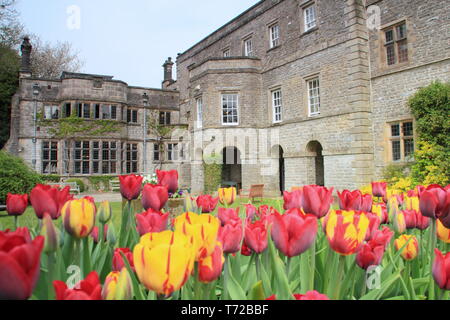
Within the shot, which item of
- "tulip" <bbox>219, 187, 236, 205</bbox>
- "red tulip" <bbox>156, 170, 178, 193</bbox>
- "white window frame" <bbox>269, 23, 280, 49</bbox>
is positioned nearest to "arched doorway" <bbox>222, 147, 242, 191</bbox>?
"white window frame" <bbox>269, 23, 280, 49</bbox>

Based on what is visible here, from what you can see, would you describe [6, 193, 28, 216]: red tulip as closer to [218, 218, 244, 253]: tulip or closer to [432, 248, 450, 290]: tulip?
[218, 218, 244, 253]: tulip

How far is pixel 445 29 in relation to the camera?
11602 mm

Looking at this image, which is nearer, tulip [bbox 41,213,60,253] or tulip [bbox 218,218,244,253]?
tulip [bbox 41,213,60,253]

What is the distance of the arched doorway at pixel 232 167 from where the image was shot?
21.2 metres

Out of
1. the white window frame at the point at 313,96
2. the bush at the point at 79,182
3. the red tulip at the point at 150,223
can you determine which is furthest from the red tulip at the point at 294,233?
the bush at the point at 79,182

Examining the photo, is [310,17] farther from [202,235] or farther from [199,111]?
[202,235]

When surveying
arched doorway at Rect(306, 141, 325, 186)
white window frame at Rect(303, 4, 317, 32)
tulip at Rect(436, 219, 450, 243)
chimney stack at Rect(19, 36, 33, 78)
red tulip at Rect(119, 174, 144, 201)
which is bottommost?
tulip at Rect(436, 219, 450, 243)

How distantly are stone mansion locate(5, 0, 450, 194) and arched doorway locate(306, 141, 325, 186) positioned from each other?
0.08 m

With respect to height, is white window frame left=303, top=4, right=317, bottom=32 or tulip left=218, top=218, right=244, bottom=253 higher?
white window frame left=303, top=4, right=317, bottom=32

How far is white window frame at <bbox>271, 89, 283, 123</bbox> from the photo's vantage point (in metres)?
18.3

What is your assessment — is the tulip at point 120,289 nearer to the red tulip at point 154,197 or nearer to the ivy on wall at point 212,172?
the red tulip at point 154,197

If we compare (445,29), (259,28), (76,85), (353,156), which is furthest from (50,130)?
(445,29)

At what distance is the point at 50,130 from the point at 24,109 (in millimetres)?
2339

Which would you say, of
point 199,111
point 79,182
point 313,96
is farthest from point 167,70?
point 313,96
